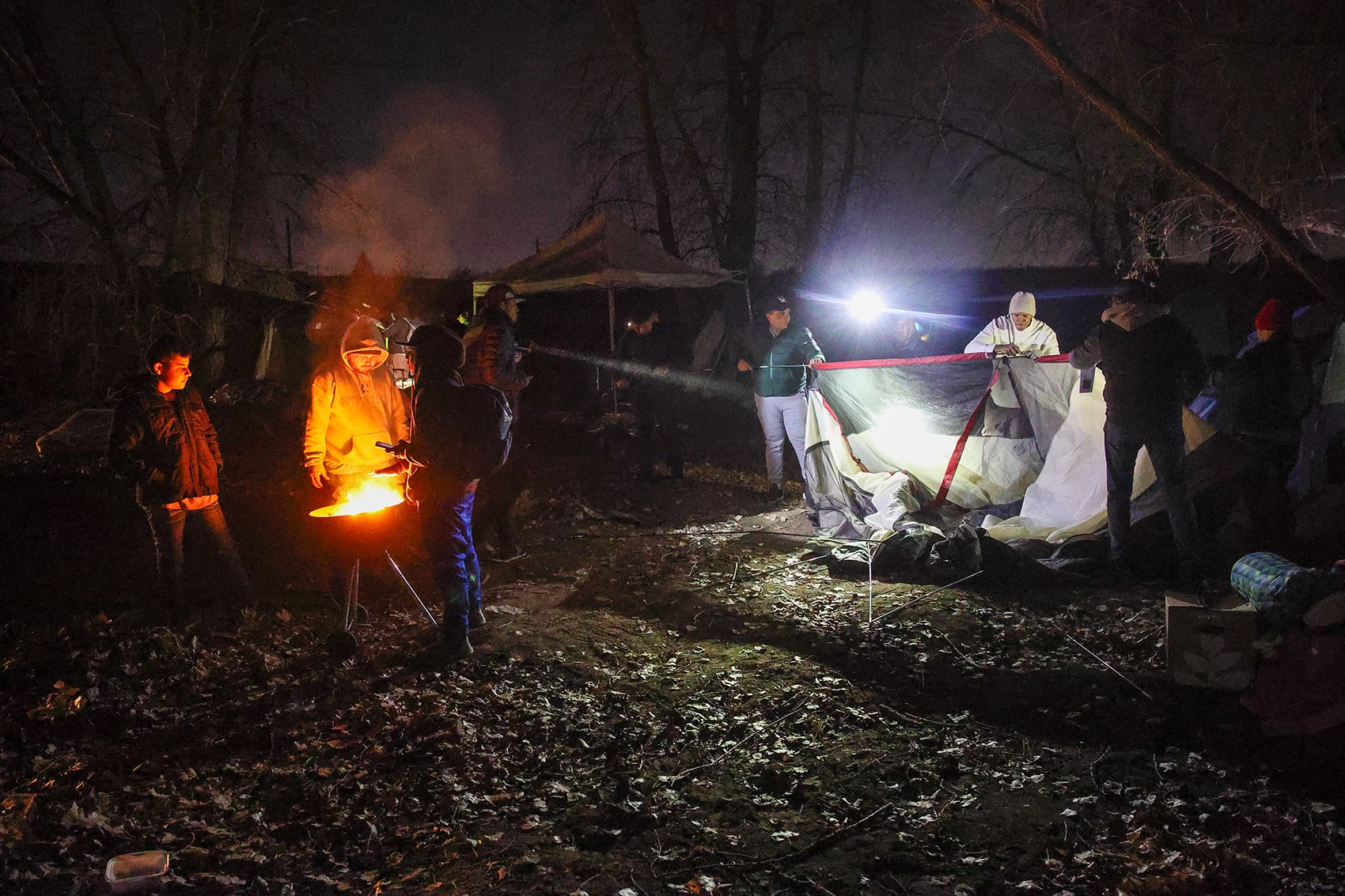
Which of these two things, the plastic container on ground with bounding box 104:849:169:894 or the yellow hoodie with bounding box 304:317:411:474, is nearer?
the plastic container on ground with bounding box 104:849:169:894

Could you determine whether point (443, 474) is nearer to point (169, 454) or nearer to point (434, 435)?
point (434, 435)

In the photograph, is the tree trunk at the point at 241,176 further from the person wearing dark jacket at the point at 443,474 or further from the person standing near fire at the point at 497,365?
the person wearing dark jacket at the point at 443,474

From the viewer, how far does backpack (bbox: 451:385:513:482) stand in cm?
437

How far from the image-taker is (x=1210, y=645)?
3752mm

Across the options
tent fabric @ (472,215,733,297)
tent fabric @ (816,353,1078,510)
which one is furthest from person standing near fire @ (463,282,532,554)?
tent fabric @ (472,215,733,297)

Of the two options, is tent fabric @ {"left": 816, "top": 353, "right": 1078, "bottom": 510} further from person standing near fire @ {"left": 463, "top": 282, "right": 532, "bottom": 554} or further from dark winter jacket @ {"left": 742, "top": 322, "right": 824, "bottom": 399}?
person standing near fire @ {"left": 463, "top": 282, "right": 532, "bottom": 554}

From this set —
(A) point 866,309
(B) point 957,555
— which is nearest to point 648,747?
(B) point 957,555

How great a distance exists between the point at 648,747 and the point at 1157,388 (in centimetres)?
433

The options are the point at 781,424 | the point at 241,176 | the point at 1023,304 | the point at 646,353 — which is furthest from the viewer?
the point at 241,176

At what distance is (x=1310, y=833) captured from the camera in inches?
110

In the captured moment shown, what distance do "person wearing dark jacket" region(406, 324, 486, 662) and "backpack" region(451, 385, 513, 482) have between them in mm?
27

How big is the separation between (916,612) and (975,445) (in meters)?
2.50

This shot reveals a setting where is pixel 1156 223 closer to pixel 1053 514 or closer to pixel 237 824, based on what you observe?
pixel 1053 514

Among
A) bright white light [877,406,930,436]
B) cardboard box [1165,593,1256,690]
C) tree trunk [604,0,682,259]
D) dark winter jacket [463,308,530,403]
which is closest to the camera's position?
cardboard box [1165,593,1256,690]
